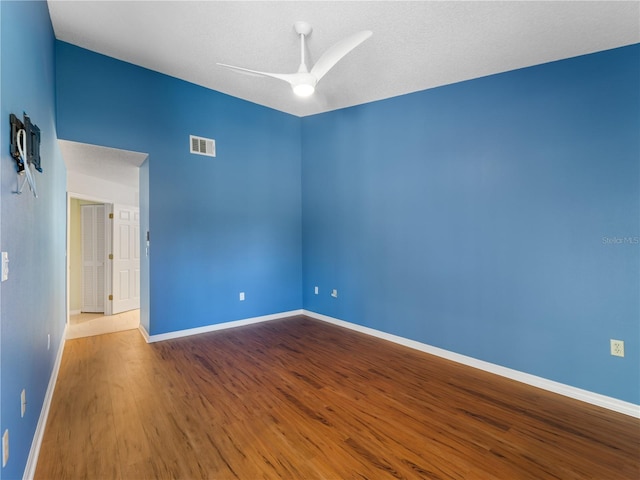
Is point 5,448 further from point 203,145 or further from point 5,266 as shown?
point 203,145

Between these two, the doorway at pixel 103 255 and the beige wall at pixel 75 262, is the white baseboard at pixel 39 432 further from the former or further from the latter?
the beige wall at pixel 75 262

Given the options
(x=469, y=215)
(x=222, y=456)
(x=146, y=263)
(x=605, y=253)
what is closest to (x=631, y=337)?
(x=605, y=253)

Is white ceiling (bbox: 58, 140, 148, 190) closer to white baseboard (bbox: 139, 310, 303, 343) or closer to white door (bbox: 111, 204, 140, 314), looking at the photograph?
white door (bbox: 111, 204, 140, 314)

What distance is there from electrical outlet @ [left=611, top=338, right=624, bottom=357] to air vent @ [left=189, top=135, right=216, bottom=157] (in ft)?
15.6

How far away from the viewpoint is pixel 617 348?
2527 mm

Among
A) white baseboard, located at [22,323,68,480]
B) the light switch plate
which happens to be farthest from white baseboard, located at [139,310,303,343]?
the light switch plate

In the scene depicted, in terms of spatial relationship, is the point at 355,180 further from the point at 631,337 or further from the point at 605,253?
the point at 631,337

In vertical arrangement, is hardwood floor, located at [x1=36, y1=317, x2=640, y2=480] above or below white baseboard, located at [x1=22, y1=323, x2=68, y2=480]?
below

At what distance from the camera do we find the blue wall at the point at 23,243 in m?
1.37

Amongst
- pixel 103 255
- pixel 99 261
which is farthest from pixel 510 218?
pixel 99 261

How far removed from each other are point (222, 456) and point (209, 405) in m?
0.63

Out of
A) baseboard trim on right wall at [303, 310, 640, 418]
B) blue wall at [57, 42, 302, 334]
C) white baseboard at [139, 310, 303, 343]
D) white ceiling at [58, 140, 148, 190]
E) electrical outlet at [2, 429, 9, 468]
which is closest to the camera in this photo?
electrical outlet at [2, 429, 9, 468]

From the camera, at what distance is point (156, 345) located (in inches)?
148

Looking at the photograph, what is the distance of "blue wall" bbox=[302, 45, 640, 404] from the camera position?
2535 millimetres
